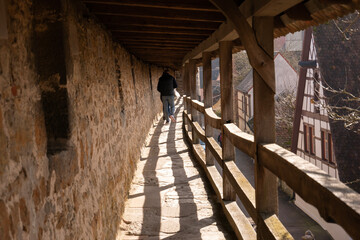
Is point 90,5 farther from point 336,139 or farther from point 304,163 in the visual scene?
point 336,139

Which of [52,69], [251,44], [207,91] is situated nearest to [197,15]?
[251,44]

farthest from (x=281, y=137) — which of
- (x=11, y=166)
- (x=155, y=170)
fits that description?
(x=11, y=166)

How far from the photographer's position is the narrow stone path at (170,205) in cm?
398

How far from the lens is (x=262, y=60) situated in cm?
266

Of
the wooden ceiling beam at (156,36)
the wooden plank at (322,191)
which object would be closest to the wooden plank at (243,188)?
the wooden plank at (322,191)

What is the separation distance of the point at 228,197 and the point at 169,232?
0.81m

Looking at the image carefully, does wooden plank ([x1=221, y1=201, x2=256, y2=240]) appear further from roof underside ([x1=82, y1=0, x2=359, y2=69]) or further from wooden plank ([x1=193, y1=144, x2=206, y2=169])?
roof underside ([x1=82, y1=0, x2=359, y2=69])

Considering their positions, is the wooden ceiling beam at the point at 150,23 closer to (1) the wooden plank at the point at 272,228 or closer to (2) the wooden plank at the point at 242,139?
(2) the wooden plank at the point at 242,139

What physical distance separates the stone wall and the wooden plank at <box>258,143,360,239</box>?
134cm

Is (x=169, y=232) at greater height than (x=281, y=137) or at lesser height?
greater

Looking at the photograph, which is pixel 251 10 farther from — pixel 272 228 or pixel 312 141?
pixel 312 141

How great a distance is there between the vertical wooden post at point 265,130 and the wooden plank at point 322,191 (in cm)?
38

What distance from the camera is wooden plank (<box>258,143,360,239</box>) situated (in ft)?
4.85

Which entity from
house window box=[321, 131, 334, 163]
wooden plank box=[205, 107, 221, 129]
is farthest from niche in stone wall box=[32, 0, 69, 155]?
house window box=[321, 131, 334, 163]
